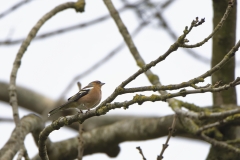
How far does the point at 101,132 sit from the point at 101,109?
320 centimetres

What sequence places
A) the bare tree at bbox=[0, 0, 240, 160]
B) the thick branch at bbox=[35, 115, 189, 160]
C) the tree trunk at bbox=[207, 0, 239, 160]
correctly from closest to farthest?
the bare tree at bbox=[0, 0, 240, 160], the thick branch at bbox=[35, 115, 189, 160], the tree trunk at bbox=[207, 0, 239, 160]

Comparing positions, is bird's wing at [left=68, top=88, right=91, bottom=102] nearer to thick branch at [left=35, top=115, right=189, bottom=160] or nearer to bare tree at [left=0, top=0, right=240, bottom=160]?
bare tree at [left=0, top=0, right=240, bottom=160]

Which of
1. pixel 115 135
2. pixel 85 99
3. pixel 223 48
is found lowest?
pixel 115 135

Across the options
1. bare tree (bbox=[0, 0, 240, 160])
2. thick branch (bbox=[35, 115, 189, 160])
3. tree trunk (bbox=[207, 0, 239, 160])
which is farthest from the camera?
tree trunk (bbox=[207, 0, 239, 160])

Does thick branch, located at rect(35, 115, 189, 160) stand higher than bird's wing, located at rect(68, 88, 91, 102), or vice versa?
bird's wing, located at rect(68, 88, 91, 102)

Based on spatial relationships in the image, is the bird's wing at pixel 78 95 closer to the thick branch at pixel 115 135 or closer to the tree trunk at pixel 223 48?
the thick branch at pixel 115 135

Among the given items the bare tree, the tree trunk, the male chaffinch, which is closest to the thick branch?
the bare tree

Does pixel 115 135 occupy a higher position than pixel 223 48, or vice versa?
pixel 223 48

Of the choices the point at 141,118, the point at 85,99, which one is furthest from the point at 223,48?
the point at 85,99

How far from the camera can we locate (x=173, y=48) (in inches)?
128

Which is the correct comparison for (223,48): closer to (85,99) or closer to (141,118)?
(141,118)

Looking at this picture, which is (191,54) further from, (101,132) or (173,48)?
(173,48)

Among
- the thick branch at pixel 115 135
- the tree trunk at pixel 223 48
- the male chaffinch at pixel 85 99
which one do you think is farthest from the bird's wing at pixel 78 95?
the tree trunk at pixel 223 48

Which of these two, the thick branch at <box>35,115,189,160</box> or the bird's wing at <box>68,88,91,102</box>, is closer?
the bird's wing at <box>68,88,91,102</box>
